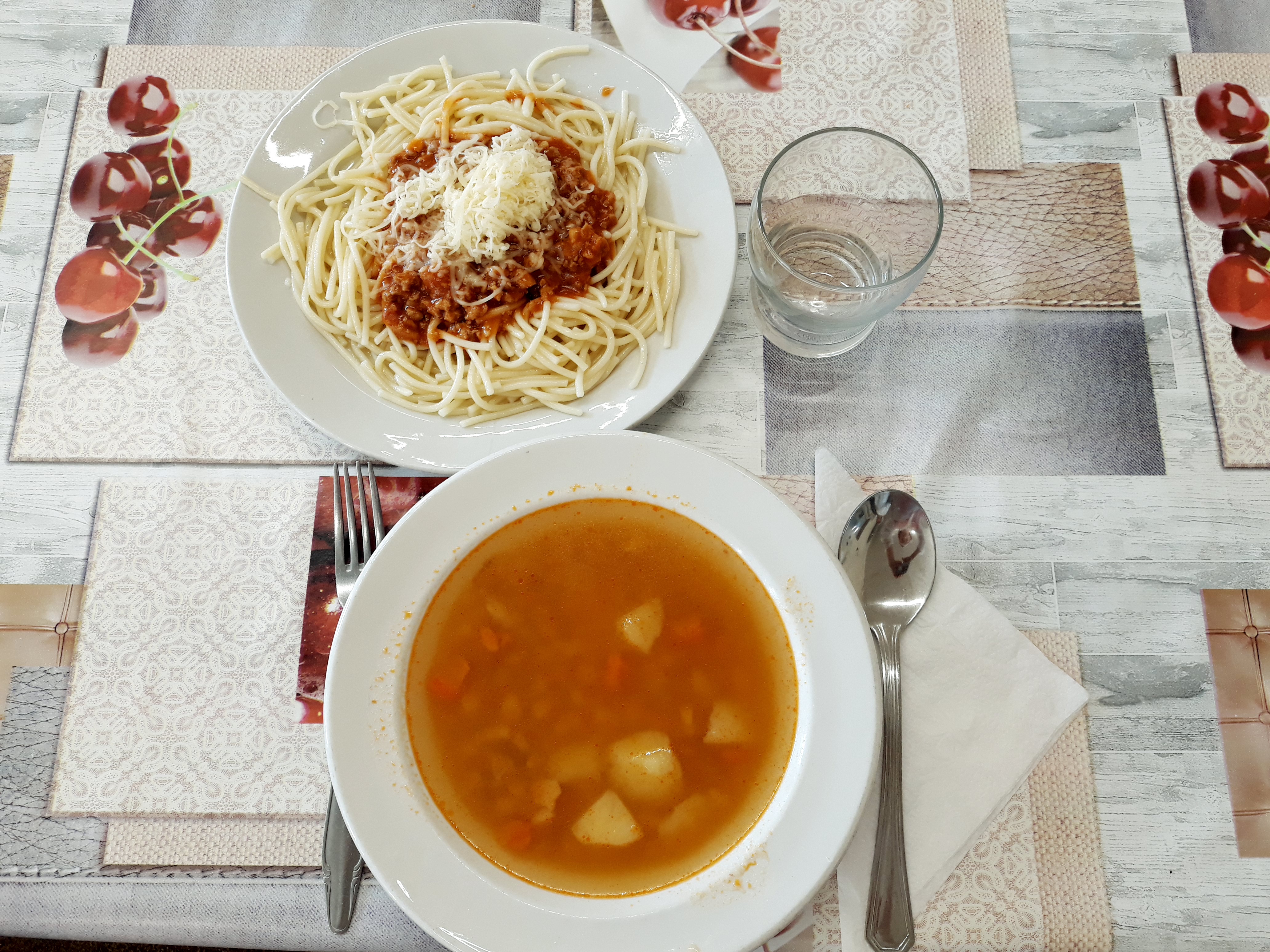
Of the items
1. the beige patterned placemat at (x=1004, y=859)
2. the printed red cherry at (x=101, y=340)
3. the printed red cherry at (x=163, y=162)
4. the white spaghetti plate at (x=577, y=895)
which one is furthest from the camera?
the printed red cherry at (x=163, y=162)

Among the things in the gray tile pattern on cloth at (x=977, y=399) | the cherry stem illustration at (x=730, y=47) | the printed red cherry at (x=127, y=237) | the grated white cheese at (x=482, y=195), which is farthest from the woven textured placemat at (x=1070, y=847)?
the printed red cherry at (x=127, y=237)

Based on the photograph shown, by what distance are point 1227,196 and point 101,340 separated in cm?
271

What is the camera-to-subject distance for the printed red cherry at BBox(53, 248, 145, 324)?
1.95 meters

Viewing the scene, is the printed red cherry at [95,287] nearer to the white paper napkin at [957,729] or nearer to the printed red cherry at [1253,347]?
the white paper napkin at [957,729]

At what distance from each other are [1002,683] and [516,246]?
134 cm

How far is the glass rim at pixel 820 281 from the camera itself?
1.59 meters

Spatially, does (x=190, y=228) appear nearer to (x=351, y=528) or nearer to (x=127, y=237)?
(x=127, y=237)

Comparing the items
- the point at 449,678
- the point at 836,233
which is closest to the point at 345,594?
the point at 449,678

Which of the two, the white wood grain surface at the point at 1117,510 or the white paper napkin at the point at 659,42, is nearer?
the white wood grain surface at the point at 1117,510

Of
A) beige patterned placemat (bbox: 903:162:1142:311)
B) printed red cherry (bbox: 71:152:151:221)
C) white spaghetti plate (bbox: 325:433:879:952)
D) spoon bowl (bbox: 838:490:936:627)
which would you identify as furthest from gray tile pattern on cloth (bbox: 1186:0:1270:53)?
printed red cherry (bbox: 71:152:151:221)

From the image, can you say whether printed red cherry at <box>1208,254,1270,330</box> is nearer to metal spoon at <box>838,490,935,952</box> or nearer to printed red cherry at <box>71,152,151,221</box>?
metal spoon at <box>838,490,935,952</box>

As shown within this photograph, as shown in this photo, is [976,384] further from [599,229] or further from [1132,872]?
[1132,872]

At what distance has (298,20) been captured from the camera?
214 centimetres

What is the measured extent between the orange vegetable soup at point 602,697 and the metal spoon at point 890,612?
25 cm
